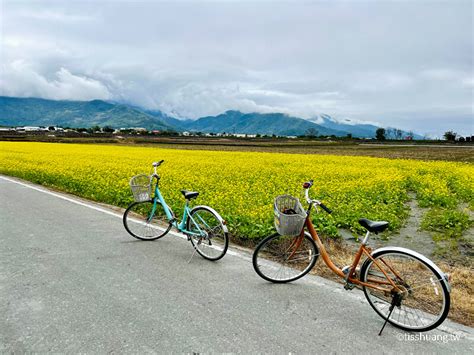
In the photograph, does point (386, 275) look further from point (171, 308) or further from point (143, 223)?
point (143, 223)

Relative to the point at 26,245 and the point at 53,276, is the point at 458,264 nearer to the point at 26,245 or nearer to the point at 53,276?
the point at 53,276

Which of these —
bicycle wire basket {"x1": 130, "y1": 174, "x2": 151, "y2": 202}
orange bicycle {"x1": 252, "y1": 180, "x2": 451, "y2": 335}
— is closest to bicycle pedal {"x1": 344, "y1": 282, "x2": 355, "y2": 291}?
orange bicycle {"x1": 252, "y1": 180, "x2": 451, "y2": 335}

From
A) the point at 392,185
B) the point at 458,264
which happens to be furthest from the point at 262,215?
the point at 392,185

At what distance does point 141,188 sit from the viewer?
253 inches

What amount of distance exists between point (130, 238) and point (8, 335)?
3.32 meters

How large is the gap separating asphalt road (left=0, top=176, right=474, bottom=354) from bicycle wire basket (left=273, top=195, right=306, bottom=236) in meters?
0.86

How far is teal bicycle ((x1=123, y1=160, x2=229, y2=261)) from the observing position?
18.6ft

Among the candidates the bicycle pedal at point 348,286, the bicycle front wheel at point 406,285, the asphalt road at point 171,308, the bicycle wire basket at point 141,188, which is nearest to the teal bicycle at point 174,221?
the bicycle wire basket at point 141,188

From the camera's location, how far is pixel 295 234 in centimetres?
450

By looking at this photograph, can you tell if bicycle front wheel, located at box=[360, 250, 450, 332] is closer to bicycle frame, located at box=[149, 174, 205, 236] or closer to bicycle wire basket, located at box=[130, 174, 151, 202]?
bicycle frame, located at box=[149, 174, 205, 236]

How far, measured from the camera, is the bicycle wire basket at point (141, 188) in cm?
636

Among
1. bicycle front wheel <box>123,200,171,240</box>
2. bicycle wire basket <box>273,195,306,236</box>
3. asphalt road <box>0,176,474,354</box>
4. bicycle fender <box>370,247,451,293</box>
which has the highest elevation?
bicycle wire basket <box>273,195,306,236</box>

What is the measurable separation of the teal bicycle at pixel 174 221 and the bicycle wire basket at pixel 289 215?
1.23 m

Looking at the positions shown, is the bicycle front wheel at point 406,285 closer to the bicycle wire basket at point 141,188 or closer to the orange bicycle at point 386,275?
the orange bicycle at point 386,275
